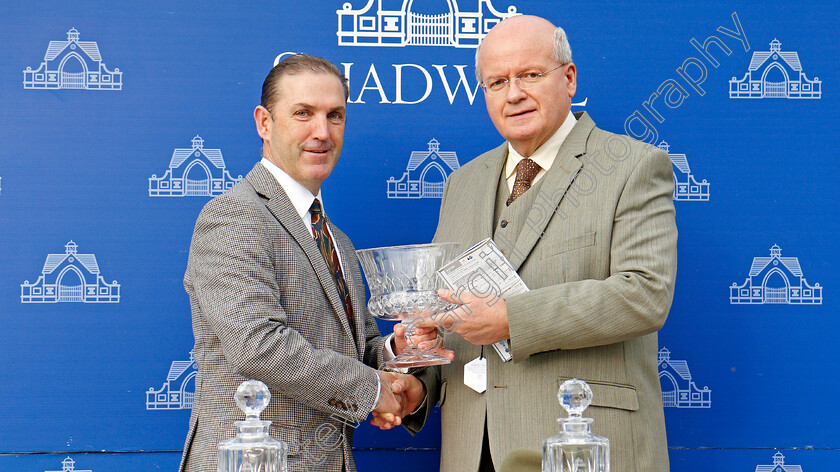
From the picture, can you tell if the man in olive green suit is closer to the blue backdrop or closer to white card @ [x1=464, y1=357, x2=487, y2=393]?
white card @ [x1=464, y1=357, x2=487, y2=393]

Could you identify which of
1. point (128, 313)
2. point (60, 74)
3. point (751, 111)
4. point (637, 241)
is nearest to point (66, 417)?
point (128, 313)

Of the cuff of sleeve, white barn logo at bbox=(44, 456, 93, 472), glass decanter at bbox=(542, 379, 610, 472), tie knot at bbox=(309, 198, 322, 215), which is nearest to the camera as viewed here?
glass decanter at bbox=(542, 379, 610, 472)

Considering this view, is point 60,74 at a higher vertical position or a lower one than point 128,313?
higher

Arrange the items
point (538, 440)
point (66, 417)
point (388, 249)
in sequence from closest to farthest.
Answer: point (388, 249)
point (538, 440)
point (66, 417)

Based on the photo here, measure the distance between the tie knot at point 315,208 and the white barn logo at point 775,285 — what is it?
65.3 inches

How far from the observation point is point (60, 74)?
114 inches

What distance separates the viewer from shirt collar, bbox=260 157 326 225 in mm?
2285

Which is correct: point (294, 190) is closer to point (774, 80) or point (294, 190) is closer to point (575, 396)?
point (575, 396)

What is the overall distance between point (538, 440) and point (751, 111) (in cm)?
173

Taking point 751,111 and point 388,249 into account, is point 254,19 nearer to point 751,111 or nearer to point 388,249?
point 388,249

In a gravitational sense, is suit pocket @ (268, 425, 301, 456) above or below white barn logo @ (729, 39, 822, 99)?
below

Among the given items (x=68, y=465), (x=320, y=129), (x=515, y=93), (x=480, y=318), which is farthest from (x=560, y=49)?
(x=68, y=465)

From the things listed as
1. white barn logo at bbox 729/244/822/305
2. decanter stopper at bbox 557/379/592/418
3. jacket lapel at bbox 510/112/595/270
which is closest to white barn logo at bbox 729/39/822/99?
white barn logo at bbox 729/244/822/305

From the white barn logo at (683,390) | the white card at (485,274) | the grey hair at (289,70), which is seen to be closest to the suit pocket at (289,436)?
the white card at (485,274)
